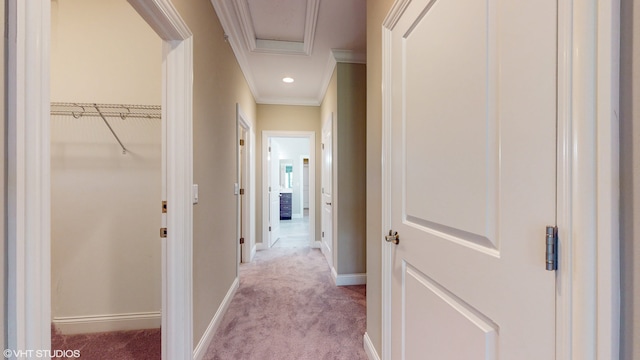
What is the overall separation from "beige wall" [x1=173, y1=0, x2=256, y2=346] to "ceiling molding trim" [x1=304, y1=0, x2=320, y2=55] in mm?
727

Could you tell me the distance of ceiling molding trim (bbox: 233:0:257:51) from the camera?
6.51ft

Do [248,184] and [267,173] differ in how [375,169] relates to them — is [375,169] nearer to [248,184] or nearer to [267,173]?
[248,184]

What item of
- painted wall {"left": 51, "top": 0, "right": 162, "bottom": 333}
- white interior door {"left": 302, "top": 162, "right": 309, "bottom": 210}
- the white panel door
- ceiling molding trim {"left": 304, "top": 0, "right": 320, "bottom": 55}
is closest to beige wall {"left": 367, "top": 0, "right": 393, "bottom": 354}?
the white panel door

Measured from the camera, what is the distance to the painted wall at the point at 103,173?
1811 mm

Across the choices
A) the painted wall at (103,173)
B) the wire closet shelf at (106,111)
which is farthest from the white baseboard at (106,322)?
the wire closet shelf at (106,111)

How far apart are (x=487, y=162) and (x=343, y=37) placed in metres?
2.19

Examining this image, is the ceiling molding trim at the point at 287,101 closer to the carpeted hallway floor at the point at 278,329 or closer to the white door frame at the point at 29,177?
the carpeted hallway floor at the point at 278,329

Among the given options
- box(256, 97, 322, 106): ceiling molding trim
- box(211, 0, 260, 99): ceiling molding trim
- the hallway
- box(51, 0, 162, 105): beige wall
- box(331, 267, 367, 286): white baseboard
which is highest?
box(211, 0, 260, 99): ceiling molding trim

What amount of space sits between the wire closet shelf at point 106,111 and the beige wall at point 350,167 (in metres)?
1.71

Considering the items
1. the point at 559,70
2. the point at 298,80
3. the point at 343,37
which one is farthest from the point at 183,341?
the point at 298,80

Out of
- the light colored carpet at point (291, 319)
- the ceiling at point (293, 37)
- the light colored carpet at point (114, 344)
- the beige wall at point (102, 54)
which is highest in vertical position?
the ceiling at point (293, 37)

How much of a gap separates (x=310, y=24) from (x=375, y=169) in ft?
5.07

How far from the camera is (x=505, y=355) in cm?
62
